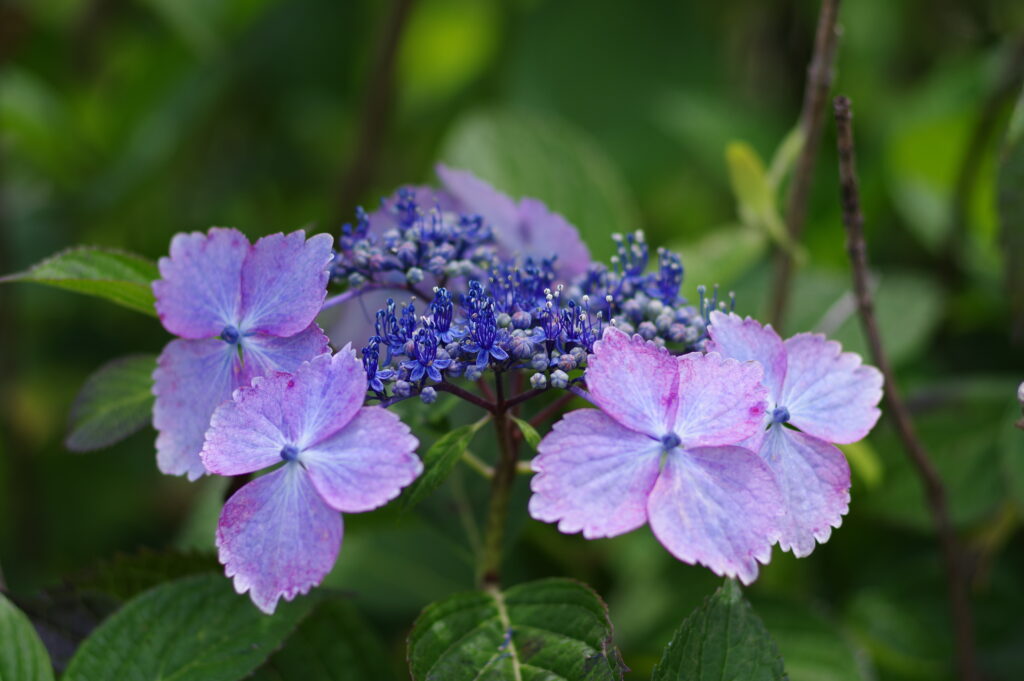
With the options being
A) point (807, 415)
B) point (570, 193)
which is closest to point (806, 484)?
point (807, 415)

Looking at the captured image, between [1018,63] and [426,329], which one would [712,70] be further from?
[426,329]

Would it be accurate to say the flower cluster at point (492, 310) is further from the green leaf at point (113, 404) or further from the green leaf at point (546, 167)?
the green leaf at point (546, 167)

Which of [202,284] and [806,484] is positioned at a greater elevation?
[202,284]

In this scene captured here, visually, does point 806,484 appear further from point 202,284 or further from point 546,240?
point 202,284

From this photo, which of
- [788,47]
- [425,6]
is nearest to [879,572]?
[788,47]

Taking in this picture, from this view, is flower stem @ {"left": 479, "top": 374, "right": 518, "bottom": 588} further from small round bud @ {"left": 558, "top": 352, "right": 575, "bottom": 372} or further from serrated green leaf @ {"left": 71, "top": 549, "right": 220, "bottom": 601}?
serrated green leaf @ {"left": 71, "top": 549, "right": 220, "bottom": 601}

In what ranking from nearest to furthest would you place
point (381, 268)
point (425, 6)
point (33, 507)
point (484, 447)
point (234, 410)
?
1. point (234, 410)
2. point (381, 268)
3. point (484, 447)
4. point (33, 507)
5. point (425, 6)

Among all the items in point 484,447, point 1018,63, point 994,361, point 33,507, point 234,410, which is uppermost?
point 1018,63
